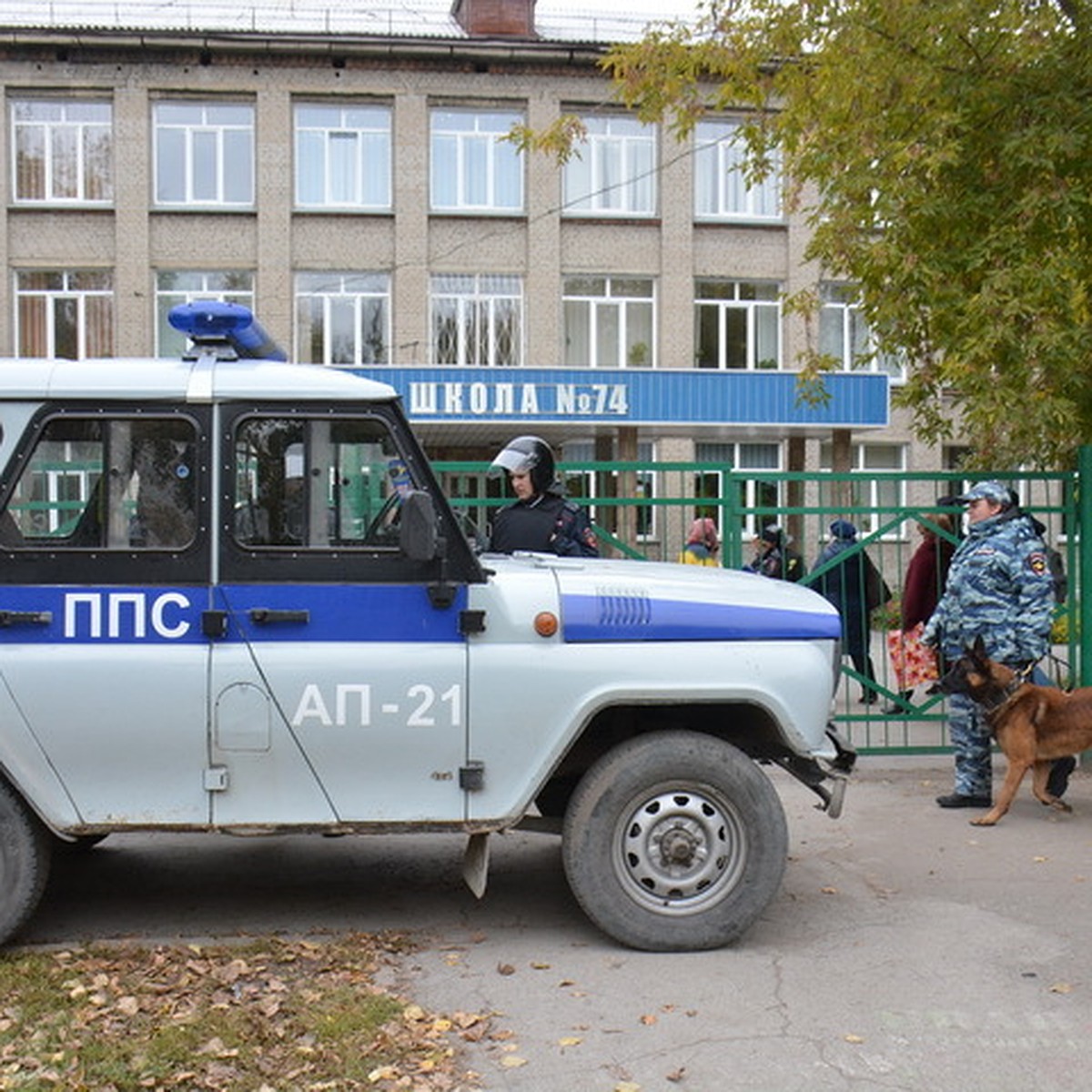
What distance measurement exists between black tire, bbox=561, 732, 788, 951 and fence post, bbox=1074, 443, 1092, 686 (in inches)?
195

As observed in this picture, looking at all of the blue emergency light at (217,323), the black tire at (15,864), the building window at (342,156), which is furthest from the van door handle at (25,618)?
the building window at (342,156)

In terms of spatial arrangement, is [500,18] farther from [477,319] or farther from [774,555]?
[774,555]

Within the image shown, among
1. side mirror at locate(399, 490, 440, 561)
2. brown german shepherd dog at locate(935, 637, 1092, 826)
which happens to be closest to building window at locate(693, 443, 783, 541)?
brown german shepherd dog at locate(935, 637, 1092, 826)

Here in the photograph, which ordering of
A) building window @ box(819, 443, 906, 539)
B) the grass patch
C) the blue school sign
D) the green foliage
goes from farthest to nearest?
the blue school sign
building window @ box(819, 443, 906, 539)
the green foliage
the grass patch

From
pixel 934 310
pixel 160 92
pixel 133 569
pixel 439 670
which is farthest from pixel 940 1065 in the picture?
pixel 160 92

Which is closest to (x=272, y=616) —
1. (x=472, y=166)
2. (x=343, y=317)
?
(x=343, y=317)

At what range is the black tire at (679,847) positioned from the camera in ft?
17.9

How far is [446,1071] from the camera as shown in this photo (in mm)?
4352

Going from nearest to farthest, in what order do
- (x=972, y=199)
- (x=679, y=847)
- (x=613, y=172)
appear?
(x=679, y=847) < (x=972, y=199) < (x=613, y=172)

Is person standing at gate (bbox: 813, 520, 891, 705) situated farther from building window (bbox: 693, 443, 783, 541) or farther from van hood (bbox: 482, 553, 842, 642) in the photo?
van hood (bbox: 482, 553, 842, 642)

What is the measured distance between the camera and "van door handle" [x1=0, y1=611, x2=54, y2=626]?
5227 millimetres

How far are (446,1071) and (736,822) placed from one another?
1.68m

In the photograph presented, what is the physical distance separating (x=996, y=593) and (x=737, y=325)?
71.0 feet

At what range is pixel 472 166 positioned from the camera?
91.5 ft
